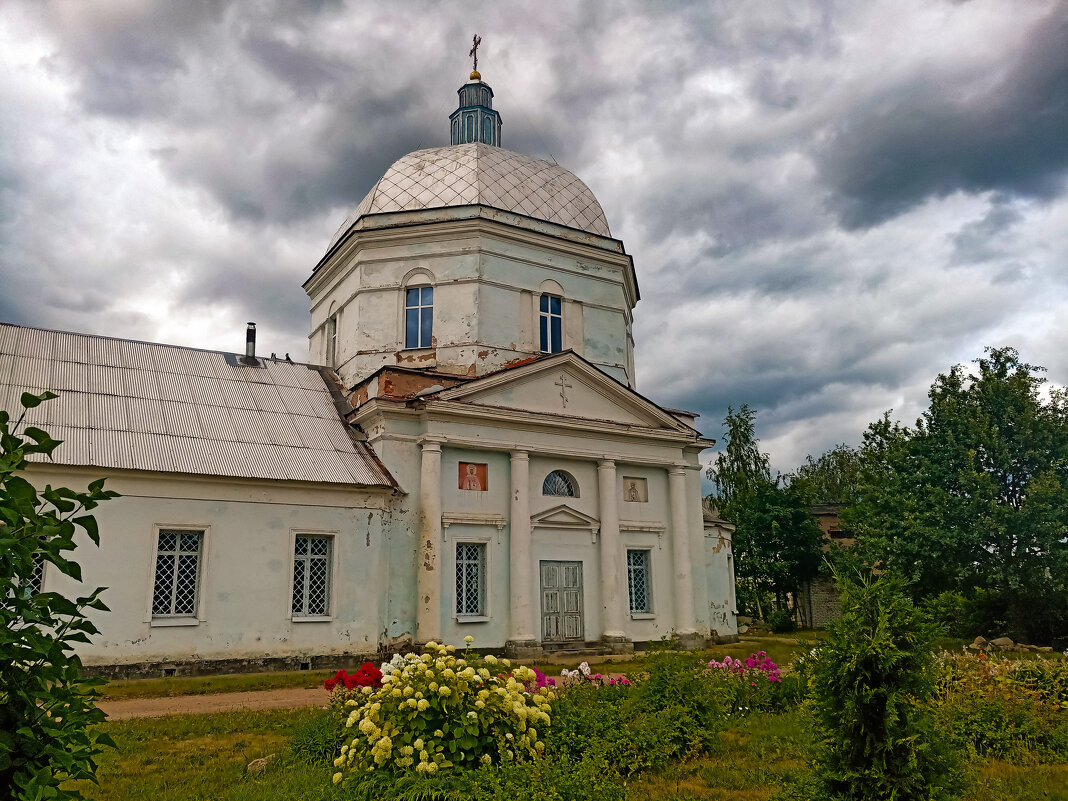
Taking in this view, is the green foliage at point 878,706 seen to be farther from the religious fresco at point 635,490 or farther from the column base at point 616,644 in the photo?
the religious fresco at point 635,490

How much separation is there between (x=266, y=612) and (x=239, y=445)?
3.64 m

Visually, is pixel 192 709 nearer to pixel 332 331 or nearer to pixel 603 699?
pixel 603 699

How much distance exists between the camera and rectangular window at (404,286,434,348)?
20984mm

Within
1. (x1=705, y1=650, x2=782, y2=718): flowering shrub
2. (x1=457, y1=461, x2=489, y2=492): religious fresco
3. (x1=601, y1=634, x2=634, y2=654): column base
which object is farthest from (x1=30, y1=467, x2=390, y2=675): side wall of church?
(x1=705, y1=650, x2=782, y2=718): flowering shrub

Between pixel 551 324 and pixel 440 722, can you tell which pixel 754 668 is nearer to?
pixel 440 722

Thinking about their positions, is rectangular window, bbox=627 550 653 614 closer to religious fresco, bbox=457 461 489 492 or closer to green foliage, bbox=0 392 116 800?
religious fresco, bbox=457 461 489 492

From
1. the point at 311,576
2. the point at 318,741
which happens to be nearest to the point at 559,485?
the point at 311,576

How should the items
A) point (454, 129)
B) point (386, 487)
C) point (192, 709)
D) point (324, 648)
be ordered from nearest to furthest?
1. point (192, 709)
2. point (324, 648)
3. point (386, 487)
4. point (454, 129)

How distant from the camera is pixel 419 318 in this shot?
21.1 meters

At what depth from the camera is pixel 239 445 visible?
1662 cm

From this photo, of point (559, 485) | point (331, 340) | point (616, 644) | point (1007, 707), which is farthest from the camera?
point (331, 340)

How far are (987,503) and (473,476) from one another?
41.6ft

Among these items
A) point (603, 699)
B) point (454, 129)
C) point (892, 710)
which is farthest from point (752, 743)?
point (454, 129)

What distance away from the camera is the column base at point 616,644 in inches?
734
